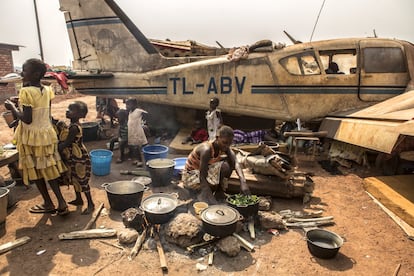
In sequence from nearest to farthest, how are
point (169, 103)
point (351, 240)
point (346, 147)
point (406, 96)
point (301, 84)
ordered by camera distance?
1. point (351, 240)
2. point (406, 96)
3. point (346, 147)
4. point (301, 84)
5. point (169, 103)

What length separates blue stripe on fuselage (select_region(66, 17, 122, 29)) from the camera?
912cm

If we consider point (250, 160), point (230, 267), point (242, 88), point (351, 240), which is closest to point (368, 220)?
point (351, 240)

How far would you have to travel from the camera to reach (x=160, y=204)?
156 inches

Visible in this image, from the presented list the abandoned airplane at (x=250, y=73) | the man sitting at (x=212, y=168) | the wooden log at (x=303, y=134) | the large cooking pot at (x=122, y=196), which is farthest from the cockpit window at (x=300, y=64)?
the large cooking pot at (x=122, y=196)

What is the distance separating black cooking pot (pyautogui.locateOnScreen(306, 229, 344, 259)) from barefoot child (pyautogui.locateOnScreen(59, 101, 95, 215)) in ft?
10.7

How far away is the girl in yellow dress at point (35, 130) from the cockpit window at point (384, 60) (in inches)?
281

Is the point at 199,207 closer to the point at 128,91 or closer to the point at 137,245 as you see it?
the point at 137,245

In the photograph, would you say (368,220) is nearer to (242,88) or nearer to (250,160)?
(250,160)

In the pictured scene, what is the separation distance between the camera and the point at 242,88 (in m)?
7.92

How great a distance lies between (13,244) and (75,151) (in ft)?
4.59

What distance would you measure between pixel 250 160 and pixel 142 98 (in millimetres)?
5128

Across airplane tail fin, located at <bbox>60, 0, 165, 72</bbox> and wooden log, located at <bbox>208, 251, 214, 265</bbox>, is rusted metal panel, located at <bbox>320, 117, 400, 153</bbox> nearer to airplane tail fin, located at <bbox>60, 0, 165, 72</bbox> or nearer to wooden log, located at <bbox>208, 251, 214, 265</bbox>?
wooden log, located at <bbox>208, 251, 214, 265</bbox>

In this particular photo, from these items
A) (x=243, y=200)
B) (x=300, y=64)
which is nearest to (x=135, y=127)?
(x=243, y=200)

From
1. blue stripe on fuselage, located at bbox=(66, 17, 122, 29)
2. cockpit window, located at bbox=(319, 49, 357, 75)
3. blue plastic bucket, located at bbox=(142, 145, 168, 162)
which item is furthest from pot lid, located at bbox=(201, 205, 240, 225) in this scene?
blue stripe on fuselage, located at bbox=(66, 17, 122, 29)
